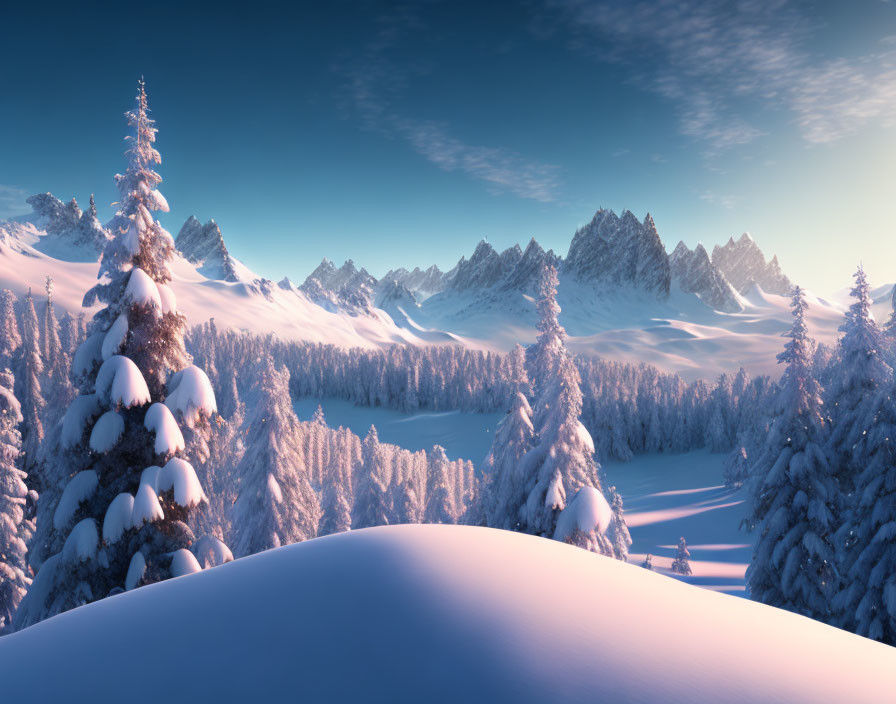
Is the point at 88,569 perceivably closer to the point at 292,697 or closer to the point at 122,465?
the point at 122,465

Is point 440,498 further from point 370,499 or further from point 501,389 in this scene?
point 501,389

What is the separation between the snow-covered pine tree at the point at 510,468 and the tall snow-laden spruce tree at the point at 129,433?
29.2ft

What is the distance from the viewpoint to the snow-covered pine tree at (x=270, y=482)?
1494 cm

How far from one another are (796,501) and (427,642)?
615 inches

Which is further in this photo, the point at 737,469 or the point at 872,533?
the point at 737,469

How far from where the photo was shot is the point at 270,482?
15.1 meters

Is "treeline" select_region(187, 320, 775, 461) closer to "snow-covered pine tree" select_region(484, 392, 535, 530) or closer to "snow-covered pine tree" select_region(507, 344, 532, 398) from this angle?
"snow-covered pine tree" select_region(507, 344, 532, 398)

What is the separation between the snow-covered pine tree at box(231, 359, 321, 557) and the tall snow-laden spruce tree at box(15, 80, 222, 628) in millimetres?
7745

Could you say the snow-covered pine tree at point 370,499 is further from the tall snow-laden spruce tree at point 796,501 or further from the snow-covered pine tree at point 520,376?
the tall snow-laden spruce tree at point 796,501

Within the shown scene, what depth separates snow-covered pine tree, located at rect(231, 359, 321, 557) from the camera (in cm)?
1494

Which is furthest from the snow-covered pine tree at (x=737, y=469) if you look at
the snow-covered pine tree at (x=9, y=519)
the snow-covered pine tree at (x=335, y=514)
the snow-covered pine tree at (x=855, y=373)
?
the snow-covered pine tree at (x=9, y=519)

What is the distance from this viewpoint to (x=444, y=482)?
28.9 m

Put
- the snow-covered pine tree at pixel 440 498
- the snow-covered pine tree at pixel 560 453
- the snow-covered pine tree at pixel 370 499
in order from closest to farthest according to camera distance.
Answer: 1. the snow-covered pine tree at pixel 560 453
2. the snow-covered pine tree at pixel 370 499
3. the snow-covered pine tree at pixel 440 498

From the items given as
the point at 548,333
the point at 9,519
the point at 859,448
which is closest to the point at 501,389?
the point at 859,448
